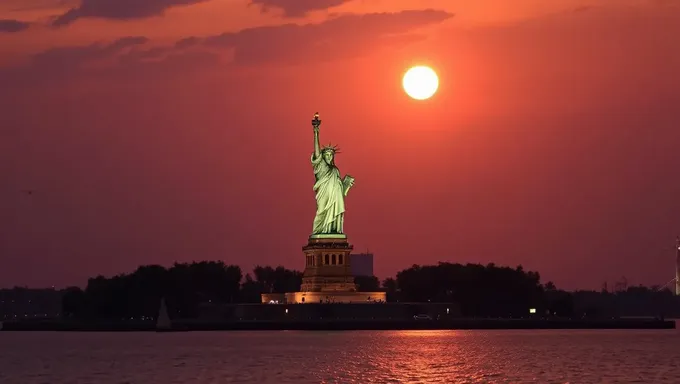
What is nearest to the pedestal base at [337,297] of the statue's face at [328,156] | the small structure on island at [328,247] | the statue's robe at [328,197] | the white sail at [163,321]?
the small structure on island at [328,247]

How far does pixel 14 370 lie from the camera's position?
3236 inches

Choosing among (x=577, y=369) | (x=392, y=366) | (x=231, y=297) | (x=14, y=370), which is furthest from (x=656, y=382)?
(x=231, y=297)

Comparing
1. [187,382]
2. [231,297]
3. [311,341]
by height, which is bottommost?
[187,382]

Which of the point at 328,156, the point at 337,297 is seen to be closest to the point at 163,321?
the point at 337,297

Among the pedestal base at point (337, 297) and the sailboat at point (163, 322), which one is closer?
the pedestal base at point (337, 297)

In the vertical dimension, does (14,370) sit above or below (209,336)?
below

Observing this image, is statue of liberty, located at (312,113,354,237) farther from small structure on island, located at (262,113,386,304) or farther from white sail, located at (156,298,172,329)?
white sail, located at (156,298,172,329)

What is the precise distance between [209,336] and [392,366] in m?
47.0

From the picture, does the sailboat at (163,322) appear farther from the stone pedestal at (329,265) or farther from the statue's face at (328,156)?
the statue's face at (328,156)

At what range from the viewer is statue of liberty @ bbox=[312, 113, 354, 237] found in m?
128

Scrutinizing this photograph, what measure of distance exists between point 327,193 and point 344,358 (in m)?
38.2

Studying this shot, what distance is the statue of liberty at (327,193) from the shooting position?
128 m

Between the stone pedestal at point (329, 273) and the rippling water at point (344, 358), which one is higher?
the stone pedestal at point (329, 273)

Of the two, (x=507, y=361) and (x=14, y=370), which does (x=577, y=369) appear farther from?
(x=14, y=370)
